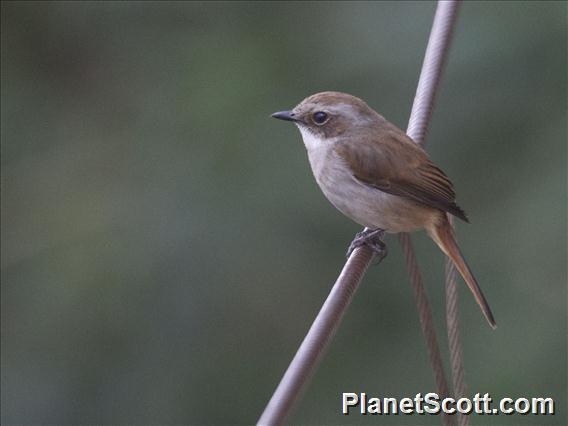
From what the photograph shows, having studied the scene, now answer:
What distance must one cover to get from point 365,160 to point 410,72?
1.29 metres

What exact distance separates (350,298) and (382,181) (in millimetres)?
1350

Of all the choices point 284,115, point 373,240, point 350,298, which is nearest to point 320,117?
point 284,115

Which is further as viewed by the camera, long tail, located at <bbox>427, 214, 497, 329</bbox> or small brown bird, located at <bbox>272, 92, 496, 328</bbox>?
small brown bird, located at <bbox>272, 92, 496, 328</bbox>

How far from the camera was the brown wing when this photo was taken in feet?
10.6

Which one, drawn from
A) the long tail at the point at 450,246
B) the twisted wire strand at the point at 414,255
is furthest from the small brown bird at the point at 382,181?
the twisted wire strand at the point at 414,255

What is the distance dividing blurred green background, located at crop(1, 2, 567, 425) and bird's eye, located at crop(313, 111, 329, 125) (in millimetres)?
961

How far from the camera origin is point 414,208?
10.7 feet

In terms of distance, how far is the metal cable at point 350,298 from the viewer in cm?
A: 157

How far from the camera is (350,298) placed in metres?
1.98

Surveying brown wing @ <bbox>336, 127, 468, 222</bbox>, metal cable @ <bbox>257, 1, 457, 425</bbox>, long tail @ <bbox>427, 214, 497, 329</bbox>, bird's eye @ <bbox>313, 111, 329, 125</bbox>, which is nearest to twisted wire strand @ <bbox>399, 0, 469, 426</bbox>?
metal cable @ <bbox>257, 1, 457, 425</bbox>

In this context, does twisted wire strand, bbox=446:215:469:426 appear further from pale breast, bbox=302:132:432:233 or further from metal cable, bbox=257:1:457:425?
pale breast, bbox=302:132:432:233

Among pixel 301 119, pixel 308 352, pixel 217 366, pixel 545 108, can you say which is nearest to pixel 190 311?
pixel 217 366

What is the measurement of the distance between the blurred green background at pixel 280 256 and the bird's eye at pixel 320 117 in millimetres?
961

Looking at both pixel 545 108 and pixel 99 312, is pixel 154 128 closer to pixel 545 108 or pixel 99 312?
pixel 99 312
